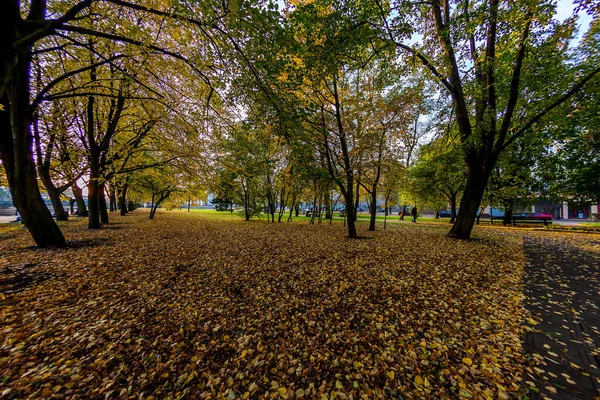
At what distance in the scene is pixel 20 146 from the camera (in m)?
6.16

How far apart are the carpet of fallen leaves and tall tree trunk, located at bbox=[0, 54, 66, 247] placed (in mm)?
1753

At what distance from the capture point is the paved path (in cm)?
220

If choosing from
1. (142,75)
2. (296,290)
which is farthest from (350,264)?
(142,75)

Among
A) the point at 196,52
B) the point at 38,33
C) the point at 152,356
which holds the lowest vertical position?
the point at 152,356

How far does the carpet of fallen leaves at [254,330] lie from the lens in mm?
2137

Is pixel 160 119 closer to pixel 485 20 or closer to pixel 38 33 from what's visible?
pixel 38 33

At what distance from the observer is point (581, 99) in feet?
26.5

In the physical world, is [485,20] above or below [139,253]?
above

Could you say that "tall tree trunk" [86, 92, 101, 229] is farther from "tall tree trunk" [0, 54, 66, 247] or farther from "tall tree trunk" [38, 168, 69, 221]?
"tall tree trunk" [38, 168, 69, 221]

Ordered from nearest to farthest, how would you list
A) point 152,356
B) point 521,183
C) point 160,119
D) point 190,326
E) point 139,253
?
point 152,356 → point 190,326 → point 139,253 → point 160,119 → point 521,183

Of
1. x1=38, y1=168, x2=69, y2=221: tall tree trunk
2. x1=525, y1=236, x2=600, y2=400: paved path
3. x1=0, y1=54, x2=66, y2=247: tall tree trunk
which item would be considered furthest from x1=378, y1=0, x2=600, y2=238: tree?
x1=38, y1=168, x2=69, y2=221: tall tree trunk

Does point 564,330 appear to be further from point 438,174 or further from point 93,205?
point 93,205

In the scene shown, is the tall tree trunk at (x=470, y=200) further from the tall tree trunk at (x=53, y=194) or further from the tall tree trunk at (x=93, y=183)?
Result: the tall tree trunk at (x=53, y=194)

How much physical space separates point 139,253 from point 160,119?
612cm
